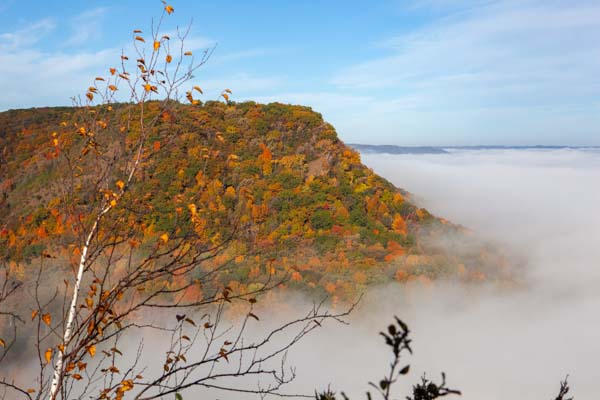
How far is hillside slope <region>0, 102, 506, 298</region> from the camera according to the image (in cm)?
4003

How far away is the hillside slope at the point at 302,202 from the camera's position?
4003 cm

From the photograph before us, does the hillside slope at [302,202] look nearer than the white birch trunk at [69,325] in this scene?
No

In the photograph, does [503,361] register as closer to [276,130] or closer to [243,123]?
[276,130]

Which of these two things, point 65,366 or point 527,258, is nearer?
point 65,366

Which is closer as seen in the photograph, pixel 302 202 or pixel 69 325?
pixel 69 325

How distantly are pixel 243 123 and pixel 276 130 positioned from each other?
4.21 meters

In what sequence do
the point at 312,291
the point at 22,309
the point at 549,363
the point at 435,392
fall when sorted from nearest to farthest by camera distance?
the point at 435,392 → the point at 22,309 → the point at 312,291 → the point at 549,363

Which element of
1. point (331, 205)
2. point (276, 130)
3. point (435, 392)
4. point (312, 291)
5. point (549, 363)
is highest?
point (276, 130)

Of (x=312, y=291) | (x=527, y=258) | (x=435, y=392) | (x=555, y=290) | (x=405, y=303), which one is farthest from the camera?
(x=527, y=258)

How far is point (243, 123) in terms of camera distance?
5428cm

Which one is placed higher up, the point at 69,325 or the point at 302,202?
the point at 69,325

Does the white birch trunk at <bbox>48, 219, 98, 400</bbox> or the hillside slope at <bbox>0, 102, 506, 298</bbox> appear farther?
the hillside slope at <bbox>0, 102, 506, 298</bbox>

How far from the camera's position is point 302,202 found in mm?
46438

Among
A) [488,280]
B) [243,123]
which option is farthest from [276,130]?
[488,280]
